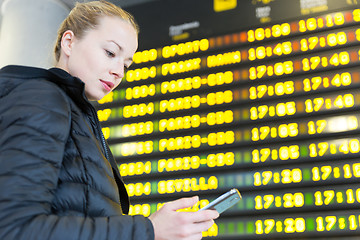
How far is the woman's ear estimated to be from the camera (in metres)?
0.87

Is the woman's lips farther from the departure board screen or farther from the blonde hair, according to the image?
the departure board screen

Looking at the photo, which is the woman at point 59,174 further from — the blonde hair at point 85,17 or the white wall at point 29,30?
the white wall at point 29,30

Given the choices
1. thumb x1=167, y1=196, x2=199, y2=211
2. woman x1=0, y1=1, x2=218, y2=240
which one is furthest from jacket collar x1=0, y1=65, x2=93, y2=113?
thumb x1=167, y1=196, x2=199, y2=211

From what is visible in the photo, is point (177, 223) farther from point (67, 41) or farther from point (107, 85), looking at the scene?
point (67, 41)

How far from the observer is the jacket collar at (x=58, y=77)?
71 cm

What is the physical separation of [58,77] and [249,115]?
159 centimetres

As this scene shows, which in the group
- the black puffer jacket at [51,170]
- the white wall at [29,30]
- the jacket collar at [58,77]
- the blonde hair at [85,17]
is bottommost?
the black puffer jacket at [51,170]

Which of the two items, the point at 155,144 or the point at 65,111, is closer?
the point at 65,111

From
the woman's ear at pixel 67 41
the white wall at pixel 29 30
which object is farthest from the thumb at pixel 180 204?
the white wall at pixel 29 30

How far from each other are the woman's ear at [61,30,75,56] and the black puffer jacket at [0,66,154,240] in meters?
0.14

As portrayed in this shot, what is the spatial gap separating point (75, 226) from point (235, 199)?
0.28 meters

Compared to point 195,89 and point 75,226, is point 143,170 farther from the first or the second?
point 75,226

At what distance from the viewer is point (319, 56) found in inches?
86.4

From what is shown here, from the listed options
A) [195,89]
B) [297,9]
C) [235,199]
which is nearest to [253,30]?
[297,9]
